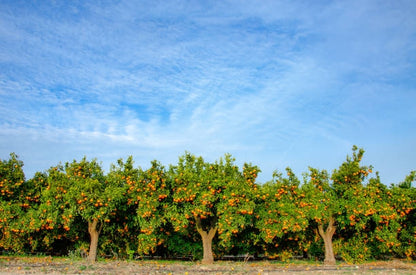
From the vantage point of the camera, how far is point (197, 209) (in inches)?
952

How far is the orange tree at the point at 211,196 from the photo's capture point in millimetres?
24453

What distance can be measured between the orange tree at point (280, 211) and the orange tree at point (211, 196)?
1.56 m

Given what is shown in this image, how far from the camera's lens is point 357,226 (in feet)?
92.3

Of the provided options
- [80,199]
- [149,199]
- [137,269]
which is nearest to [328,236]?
[149,199]

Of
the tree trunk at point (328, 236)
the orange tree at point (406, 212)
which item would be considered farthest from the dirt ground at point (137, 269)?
the orange tree at point (406, 212)

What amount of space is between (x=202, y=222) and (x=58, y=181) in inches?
493

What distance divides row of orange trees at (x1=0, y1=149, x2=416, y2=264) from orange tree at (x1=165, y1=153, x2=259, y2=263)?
0.27ft

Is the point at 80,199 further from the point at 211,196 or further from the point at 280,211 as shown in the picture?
the point at 280,211

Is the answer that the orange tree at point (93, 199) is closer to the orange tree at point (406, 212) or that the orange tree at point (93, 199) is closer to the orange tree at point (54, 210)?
the orange tree at point (54, 210)

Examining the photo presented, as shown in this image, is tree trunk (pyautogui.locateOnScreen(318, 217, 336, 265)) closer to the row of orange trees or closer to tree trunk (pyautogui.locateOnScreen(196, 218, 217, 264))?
the row of orange trees

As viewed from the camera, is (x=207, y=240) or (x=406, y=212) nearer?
(x=207, y=240)

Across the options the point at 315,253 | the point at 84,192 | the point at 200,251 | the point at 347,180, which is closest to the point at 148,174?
the point at 84,192

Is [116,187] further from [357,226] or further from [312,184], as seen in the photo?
[357,226]

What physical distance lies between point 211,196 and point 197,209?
4.67 ft
